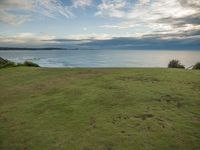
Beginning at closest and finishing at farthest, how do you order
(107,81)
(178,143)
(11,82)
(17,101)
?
1. (178,143)
2. (17,101)
3. (107,81)
4. (11,82)

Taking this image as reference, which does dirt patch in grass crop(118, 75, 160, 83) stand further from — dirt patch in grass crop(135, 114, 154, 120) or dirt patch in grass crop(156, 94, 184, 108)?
dirt patch in grass crop(135, 114, 154, 120)

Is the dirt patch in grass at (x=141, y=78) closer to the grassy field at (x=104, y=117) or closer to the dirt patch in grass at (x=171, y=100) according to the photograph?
the grassy field at (x=104, y=117)

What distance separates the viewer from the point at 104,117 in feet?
18.0

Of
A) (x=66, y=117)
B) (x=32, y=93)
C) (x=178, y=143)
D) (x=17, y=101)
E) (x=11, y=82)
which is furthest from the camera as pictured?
(x=11, y=82)

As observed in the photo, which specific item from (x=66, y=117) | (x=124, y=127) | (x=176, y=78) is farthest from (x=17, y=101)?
(x=176, y=78)

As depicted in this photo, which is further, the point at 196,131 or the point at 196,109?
the point at 196,109

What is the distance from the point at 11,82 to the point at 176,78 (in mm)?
8075

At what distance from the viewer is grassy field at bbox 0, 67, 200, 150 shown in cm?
428

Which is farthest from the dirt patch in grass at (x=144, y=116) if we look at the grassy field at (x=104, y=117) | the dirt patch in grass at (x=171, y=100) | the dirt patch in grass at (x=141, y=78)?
the dirt patch in grass at (x=141, y=78)

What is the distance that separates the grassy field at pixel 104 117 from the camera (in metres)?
4.28

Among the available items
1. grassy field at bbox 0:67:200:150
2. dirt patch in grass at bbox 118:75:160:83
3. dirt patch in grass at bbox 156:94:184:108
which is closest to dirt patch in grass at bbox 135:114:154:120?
grassy field at bbox 0:67:200:150

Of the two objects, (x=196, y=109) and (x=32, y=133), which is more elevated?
(x=196, y=109)

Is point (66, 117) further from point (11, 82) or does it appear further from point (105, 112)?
point (11, 82)

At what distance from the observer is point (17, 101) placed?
25.0 feet
